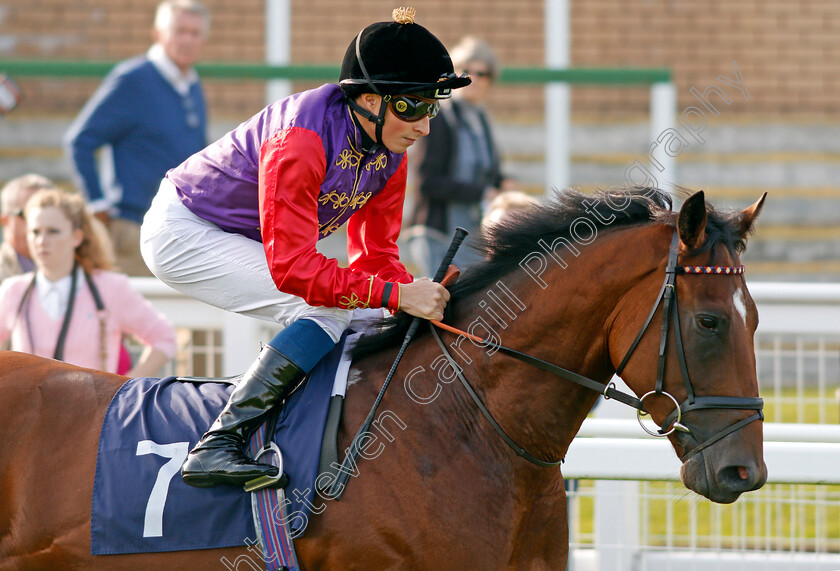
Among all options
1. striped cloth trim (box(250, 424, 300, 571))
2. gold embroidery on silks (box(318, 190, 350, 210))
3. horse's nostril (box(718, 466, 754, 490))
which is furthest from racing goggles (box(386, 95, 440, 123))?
horse's nostril (box(718, 466, 754, 490))

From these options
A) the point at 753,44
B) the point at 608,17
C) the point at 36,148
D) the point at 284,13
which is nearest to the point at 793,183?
the point at 753,44

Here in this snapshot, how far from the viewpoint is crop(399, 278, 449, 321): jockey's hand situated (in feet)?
8.82

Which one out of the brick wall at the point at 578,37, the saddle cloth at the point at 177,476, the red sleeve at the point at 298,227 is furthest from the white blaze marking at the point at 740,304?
the brick wall at the point at 578,37

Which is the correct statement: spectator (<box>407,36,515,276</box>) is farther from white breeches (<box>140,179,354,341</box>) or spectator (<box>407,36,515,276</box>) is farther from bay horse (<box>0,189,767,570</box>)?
bay horse (<box>0,189,767,570</box>)

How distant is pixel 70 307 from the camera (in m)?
4.24

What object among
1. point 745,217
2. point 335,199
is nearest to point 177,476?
point 335,199

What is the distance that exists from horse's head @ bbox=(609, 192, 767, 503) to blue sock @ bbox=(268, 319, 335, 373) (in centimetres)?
78

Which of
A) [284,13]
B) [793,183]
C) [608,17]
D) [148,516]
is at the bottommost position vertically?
[148,516]

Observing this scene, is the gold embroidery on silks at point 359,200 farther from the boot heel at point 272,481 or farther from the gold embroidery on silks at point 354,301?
the boot heel at point 272,481

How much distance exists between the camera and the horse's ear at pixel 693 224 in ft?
Answer: 7.96

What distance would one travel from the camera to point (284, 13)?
7691 millimetres

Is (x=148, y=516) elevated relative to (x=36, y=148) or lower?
lower

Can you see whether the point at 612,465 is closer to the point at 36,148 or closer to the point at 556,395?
the point at 556,395

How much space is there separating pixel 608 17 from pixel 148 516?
28.8 feet
